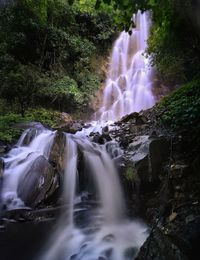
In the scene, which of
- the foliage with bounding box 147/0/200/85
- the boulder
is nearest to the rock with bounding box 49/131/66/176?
the boulder

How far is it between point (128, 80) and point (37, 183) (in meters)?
11.6

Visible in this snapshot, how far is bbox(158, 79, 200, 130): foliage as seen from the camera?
5.23 m

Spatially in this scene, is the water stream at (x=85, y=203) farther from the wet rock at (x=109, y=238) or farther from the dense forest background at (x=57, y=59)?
the dense forest background at (x=57, y=59)

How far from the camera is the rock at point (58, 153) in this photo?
262 inches

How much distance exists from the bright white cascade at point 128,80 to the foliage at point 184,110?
8360mm

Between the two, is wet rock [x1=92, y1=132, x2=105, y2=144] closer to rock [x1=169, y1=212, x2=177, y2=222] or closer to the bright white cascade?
rock [x1=169, y1=212, x2=177, y2=222]

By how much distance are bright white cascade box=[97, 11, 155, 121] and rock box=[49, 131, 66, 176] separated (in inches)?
295

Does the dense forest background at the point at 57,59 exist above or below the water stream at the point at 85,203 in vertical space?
above

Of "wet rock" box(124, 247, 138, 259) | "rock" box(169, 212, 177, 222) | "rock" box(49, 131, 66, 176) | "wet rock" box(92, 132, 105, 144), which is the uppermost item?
"wet rock" box(92, 132, 105, 144)

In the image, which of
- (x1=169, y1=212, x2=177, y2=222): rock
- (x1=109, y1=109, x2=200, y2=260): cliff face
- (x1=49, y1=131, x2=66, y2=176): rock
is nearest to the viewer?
(x1=109, y1=109, x2=200, y2=260): cliff face

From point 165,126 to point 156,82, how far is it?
989cm

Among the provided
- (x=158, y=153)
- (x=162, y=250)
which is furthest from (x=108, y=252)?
(x=158, y=153)

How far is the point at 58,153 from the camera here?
23.0 feet

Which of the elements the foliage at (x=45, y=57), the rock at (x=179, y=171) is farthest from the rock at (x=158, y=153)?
the foliage at (x=45, y=57)
